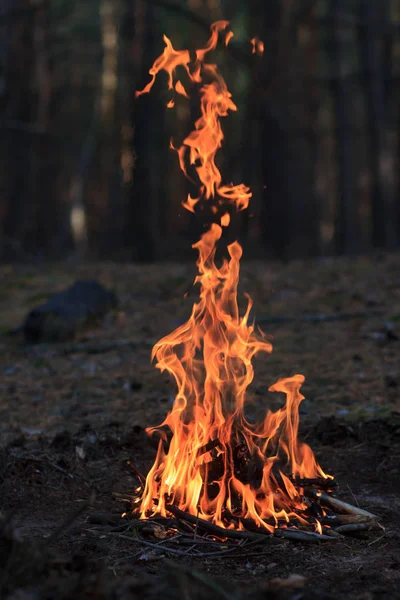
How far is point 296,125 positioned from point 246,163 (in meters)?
9.32

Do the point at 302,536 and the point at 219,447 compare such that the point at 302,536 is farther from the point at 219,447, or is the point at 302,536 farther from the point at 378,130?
the point at 378,130

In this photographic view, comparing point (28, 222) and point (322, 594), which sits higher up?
point (28, 222)

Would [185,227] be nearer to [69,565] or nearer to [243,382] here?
[243,382]

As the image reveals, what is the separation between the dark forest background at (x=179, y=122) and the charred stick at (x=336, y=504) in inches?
140

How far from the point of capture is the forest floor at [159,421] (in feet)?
11.1

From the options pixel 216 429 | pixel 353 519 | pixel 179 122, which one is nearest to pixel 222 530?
pixel 216 429

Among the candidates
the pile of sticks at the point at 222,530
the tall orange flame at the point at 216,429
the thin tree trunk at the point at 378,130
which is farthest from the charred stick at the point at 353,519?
the thin tree trunk at the point at 378,130

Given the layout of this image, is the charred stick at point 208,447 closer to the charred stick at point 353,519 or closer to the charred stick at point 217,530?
the charred stick at point 217,530

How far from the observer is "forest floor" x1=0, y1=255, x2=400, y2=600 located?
3377 mm

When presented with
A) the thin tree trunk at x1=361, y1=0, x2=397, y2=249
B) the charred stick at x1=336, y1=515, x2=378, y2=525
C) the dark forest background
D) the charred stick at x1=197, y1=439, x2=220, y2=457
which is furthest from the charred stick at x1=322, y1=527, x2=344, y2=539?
the thin tree trunk at x1=361, y1=0, x2=397, y2=249

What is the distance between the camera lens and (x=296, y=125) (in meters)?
17.2

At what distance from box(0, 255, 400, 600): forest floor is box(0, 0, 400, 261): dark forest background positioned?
2286 millimetres

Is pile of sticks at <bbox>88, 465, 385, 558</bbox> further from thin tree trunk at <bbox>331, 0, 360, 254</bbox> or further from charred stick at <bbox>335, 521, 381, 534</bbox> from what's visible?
thin tree trunk at <bbox>331, 0, 360, 254</bbox>

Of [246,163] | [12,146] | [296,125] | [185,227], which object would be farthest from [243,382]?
[185,227]
